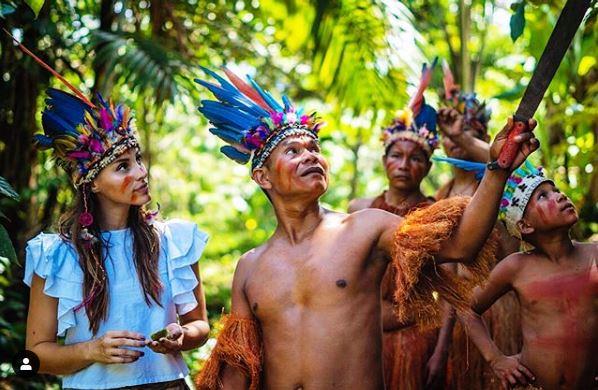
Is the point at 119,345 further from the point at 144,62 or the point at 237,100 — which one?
the point at 144,62

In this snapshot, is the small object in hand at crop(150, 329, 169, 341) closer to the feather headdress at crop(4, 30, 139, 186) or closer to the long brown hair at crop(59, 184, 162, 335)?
the long brown hair at crop(59, 184, 162, 335)

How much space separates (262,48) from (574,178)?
312 cm

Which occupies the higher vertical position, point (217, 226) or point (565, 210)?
point (565, 210)

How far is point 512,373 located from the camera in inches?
131

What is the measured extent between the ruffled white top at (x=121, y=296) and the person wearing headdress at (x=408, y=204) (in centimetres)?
130

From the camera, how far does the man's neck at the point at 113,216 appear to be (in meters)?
3.31

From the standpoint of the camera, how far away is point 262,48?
306 inches

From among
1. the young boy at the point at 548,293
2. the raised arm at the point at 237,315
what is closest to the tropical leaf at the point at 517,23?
the young boy at the point at 548,293

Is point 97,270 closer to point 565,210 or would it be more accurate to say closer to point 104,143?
point 104,143

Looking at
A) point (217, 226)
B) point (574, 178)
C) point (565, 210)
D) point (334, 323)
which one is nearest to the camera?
point (334, 323)

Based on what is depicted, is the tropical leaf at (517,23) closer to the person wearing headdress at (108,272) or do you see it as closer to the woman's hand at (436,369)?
the person wearing headdress at (108,272)

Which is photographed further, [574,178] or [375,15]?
[574,178]

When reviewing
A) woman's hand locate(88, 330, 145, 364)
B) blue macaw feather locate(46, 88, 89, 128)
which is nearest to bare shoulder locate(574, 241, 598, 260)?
woman's hand locate(88, 330, 145, 364)

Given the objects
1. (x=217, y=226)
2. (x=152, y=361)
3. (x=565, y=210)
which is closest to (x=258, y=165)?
(x=152, y=361)
